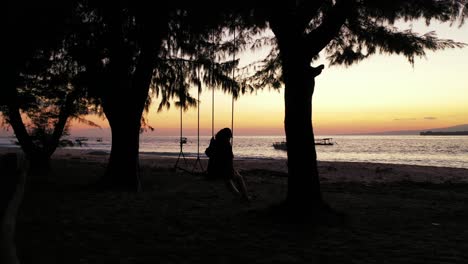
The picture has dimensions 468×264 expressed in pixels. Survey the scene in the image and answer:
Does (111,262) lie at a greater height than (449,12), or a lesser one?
lesser

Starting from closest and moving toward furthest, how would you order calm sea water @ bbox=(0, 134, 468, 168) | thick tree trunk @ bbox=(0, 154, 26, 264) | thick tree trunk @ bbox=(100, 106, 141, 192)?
thick tree trunk @ bbox=(0, 154, 26, 264)
thick tree trunk @ bbox=(100, 106, 141, 192)
calm sea water @ bbox=(0, 134, 468, 168)

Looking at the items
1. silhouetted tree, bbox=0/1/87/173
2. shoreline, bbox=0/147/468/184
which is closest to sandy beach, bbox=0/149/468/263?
silhouetted tree, bbox=0/1/87/173

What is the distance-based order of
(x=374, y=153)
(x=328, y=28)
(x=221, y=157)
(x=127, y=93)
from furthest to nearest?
1. (x=374, y=153)
2. (x=127, y=93)
3. (x=221, y=157)
4. (x=328, y=28)

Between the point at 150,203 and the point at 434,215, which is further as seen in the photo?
the point at 150,203

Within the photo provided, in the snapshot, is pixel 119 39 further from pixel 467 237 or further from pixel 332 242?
pixel 467 237

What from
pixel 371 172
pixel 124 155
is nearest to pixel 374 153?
pixel 371 172

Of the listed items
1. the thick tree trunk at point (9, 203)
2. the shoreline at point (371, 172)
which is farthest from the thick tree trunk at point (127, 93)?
the shoreline at point (371, 172)

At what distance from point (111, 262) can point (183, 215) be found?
319 cm

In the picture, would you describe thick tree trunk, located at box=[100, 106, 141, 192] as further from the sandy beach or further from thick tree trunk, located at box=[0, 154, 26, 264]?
thick tree trunk, located at box=[0, 154, 26, 264]

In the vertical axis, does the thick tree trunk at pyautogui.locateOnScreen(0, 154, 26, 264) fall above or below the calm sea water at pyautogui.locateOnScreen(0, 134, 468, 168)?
above

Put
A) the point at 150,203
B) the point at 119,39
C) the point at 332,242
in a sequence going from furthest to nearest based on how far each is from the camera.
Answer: the point at 119,39 → the point at 150,203 → the point at 332,242

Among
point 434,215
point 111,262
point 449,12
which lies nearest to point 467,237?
point 434,215

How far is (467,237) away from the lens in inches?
248

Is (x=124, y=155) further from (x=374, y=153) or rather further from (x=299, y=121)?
(x=374, y=153)
